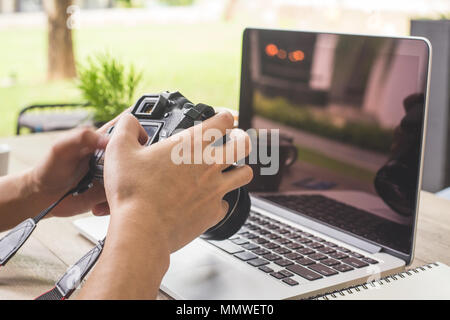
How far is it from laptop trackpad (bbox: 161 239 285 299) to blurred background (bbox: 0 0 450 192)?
5.30 feet

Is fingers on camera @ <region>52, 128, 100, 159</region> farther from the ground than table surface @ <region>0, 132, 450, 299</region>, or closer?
farther from the ground

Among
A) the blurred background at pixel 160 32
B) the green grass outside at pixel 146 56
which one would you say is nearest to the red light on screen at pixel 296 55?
the blurred background at pixel 160 32

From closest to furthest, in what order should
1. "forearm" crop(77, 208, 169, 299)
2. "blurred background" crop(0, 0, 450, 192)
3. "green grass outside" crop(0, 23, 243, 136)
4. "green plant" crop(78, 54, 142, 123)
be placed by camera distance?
"forearm" crop(77, 208, 169, 299)
"green plant" crop(78, 54, 142, 123)
"blurred background" crop(0, 0, 450, 192)
"green grass outside" crop(0, 23, 243, 136)

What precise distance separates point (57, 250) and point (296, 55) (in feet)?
1.50

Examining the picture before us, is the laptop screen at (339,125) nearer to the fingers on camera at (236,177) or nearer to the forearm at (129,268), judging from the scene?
the fingers on camera at (236,177)

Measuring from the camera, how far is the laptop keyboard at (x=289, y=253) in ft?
2.08

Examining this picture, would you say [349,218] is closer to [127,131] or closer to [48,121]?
[127,131]

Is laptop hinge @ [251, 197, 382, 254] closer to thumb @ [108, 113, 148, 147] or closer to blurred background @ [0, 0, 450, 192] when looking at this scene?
thumb @ [108, 113, 148, 147]

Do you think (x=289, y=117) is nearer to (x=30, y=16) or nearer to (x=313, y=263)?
(x=313, y=263)

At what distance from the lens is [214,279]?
2.03 feet

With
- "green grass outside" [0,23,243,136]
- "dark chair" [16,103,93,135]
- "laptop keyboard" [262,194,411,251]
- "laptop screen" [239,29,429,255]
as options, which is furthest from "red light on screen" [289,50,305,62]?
"green grass outside" [0,23,243,136]

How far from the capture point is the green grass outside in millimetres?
3939

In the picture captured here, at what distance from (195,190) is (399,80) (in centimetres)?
32

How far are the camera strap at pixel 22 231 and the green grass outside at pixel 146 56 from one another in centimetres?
303
